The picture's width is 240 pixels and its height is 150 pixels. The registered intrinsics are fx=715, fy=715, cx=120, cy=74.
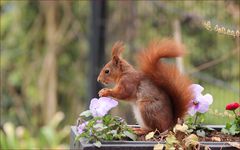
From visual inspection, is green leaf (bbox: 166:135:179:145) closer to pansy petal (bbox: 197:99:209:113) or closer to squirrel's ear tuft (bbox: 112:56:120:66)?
pansy petal (bbox: 197:99:209:113)

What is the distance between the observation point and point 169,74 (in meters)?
1.86

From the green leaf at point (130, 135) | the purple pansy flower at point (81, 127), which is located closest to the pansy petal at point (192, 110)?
the green leaf at point (130, 135)

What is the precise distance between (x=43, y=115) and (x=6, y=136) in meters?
1.96

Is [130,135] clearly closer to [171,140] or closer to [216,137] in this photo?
[171,140]

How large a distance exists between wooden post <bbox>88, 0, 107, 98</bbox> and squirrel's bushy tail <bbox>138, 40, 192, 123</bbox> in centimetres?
267

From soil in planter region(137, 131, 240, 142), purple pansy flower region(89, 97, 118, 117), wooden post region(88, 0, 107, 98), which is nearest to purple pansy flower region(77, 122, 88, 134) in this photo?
purple pansy flower region(89, 97, 118, 117)

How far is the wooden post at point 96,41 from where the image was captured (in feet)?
15.0

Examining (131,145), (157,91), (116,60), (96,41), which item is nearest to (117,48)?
(116,60)

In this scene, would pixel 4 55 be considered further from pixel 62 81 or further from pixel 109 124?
pixel 109 124

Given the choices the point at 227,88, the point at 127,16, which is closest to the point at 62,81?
the point at 127,16

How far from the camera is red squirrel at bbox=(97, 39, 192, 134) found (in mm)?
1861

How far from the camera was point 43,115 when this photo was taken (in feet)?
20.4

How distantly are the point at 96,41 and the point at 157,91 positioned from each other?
2.78 meters

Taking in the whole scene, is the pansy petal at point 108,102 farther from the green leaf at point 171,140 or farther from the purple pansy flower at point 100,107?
the green leaf at point 171,140
